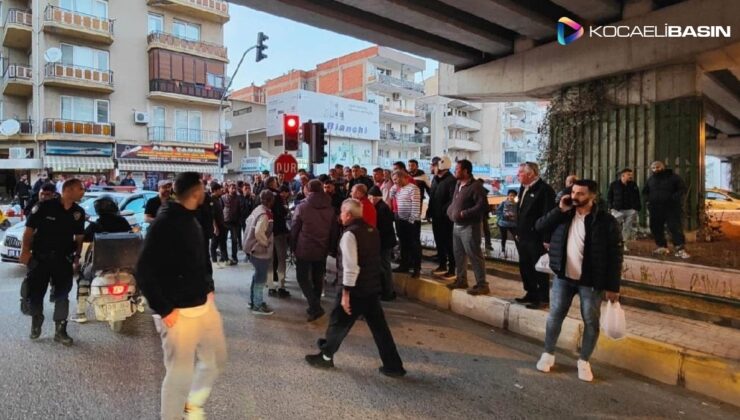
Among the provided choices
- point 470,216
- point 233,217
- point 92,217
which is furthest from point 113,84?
point 470,216

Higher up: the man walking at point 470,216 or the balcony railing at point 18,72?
the balcony railing at point 18,72

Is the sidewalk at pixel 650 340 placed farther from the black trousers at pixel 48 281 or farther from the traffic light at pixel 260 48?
the traffic light at pixel 260 48

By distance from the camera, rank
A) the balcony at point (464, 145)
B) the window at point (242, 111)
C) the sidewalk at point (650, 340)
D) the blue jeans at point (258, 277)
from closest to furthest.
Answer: the sidewalk at point (650, 340), the blue jeans at point (258, 277), the window at point (242, 111), the balcony at point (464, 145)

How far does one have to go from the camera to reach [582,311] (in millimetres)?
4520

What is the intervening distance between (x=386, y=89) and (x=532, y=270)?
156 ft

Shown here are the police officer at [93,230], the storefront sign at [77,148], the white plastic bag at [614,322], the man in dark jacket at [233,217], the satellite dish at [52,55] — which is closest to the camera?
the white plastic bag at [614,322]

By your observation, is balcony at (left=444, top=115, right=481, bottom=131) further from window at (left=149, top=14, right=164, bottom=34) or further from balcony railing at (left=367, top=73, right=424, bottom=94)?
window at (left=149, top=14, right=164, bottom=34)

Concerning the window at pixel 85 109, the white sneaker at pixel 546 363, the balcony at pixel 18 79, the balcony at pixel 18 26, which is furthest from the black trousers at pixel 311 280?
the balcony at pixel 18 26

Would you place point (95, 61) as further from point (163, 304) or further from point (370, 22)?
point (163, 304)

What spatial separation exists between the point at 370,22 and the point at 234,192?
4.84 metres

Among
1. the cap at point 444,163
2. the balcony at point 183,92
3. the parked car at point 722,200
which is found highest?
the balcony at point 183,92

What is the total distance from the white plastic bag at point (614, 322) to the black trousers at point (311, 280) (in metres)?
3.52

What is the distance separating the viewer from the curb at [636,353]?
426 cm

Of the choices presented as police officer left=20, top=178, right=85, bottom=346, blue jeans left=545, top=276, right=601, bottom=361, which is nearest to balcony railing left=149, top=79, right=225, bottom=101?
police officer left=20, top=178, right=85, bottom=346
